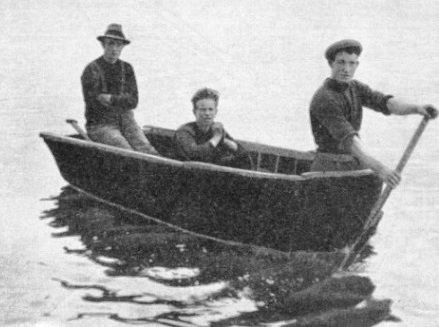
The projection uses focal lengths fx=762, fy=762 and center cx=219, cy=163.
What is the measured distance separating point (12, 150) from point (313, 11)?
15.6 metres

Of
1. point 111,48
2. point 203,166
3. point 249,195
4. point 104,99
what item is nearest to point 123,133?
point 104,99

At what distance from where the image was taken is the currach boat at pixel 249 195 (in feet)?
20.0

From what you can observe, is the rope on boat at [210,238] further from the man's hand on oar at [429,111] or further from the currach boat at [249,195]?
the man's hand on oar at [429,111]

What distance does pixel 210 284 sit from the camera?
593 centimetres

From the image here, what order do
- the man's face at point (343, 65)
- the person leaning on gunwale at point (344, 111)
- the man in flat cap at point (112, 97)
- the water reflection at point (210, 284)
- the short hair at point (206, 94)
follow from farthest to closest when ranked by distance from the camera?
1. the man in flat cap at point (112, 97)
2. the short hair at point (206, 94)
3. the man's face at point (343, 65)
4. the person leaning on gunwale at point (344, 111)
5. the water reflection at point (210, 284)

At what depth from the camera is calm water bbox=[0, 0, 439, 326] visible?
578 cm

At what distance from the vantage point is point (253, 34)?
66.5 ft

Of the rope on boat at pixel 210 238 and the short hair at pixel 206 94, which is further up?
the short hair at pixel 206 94

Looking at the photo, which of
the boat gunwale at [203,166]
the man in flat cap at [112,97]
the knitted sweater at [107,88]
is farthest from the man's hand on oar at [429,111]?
the knitted sweater at [107,88]

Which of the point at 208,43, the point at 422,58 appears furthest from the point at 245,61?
the point at 422,58

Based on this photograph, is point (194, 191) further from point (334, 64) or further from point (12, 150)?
point (12, 150)

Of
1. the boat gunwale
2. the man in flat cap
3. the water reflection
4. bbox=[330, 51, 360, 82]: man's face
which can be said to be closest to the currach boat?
the boat gunwale

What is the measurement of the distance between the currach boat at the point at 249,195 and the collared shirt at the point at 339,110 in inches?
13.0

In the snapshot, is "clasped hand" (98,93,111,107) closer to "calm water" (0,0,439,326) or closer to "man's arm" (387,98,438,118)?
"calm water" (0,0,439,326)
